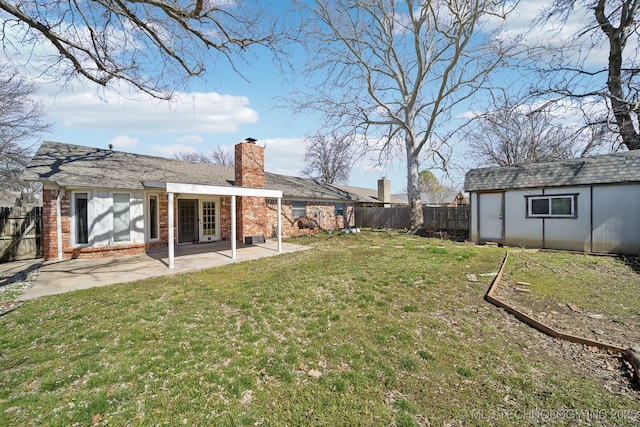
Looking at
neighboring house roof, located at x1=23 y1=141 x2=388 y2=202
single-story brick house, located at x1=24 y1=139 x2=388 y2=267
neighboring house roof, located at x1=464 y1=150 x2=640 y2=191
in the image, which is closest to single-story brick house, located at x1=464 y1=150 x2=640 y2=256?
neighboring house roof, located at x1=464 y1=150 x2=640 y2=191

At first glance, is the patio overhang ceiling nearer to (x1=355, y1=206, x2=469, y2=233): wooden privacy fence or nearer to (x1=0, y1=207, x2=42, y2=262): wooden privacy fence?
(x1=0, y1=207, x2=42, y2=262): wooden privacy fence

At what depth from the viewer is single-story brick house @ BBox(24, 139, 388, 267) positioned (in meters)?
8.20

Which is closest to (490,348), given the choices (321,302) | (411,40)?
(321,302)

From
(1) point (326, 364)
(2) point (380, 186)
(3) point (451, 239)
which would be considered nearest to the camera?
(1) point (326, 364)

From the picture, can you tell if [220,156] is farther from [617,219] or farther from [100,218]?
[617,219]

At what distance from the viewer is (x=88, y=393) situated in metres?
2.59

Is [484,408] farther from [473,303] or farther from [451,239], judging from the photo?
[451,239]

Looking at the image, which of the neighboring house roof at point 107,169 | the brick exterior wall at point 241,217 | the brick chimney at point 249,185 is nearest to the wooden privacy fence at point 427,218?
the brick exterior wall at point 241,217

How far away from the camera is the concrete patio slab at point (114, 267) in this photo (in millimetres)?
6039

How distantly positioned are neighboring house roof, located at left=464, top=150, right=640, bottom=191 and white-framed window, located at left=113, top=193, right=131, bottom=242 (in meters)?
13.8

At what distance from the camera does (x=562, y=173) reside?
1034 centimetres

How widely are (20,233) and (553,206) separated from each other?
18920 mm

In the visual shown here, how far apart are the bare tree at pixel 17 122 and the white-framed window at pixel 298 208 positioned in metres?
12.2

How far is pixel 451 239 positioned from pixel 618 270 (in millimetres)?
6782
